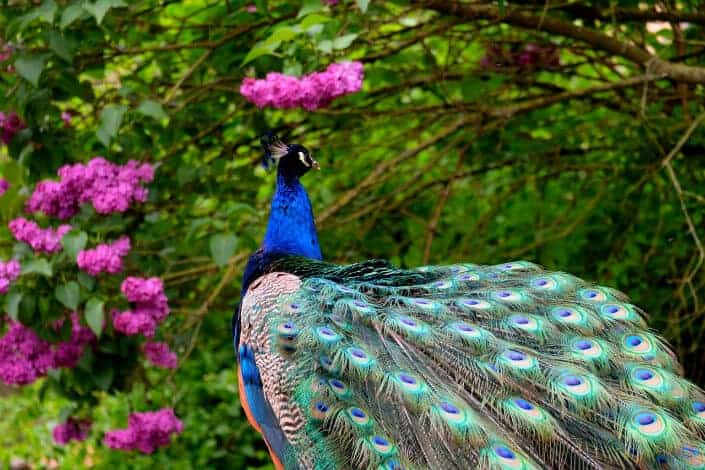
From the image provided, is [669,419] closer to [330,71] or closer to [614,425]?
[614,425]

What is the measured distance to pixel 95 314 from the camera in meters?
3.13

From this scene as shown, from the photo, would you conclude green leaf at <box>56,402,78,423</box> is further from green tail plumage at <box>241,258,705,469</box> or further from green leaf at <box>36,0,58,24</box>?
green leaf at <box>36,0,58,24</box>

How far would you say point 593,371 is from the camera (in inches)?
89.7

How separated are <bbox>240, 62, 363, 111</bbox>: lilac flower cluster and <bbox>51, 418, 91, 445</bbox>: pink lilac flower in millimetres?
1761

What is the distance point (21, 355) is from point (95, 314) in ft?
1.10

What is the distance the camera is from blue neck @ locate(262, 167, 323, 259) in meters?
3.23

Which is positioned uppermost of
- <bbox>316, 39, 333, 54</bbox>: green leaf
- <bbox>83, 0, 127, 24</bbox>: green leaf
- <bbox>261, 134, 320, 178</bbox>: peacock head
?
<bbox>316, 39, 333, 54</bbox>: green leaf

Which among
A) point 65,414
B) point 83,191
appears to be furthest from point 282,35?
point 65,414

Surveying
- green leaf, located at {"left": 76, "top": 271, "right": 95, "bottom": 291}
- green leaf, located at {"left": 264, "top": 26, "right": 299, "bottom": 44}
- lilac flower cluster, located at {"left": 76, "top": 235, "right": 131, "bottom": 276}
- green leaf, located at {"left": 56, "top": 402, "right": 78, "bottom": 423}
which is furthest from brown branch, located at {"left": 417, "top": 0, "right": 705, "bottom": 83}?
green leaf, located at {"left": 56, "top": 402, "right": 78, "bottom": 423}

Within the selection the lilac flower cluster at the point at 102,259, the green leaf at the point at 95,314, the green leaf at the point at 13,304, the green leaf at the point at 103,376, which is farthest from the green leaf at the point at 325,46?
the green leaf at the point at 103,376

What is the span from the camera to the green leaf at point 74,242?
310cm

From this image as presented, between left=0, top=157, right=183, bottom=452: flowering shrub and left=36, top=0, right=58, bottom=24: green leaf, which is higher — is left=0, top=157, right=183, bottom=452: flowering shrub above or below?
below

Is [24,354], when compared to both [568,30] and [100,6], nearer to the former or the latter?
[100,6]

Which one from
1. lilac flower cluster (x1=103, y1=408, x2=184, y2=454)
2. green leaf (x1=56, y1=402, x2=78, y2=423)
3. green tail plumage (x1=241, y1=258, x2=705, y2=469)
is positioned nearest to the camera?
green tail plumage (x1=241, y1=258, x2=705, y2=469)
